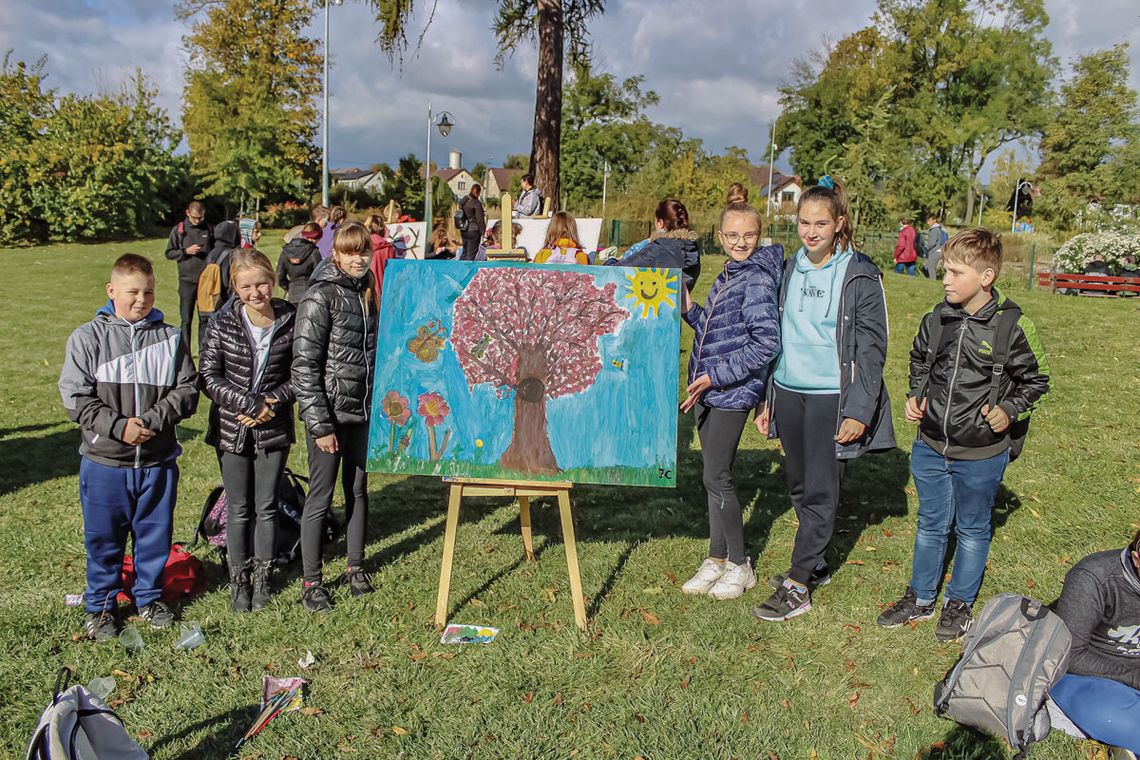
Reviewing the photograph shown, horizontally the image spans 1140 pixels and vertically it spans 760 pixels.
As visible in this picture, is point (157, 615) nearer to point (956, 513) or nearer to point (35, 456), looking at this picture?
point (35, 456)

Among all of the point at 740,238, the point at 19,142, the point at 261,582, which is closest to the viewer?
the point at 740,238

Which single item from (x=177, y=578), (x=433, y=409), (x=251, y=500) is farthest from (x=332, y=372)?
(x=177, y=578)

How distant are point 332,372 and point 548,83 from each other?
28.9ft

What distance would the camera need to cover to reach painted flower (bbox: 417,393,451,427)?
13.1 feet

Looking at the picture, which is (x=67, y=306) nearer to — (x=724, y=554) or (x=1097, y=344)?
(x=724, y=554)

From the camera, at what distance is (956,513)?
4.00 m

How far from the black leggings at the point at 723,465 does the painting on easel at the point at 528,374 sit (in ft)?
1.30

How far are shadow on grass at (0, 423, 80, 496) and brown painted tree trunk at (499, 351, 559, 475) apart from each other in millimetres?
4189

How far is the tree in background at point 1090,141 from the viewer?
34.8 m

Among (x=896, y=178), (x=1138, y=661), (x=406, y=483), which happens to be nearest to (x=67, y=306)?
(x=406, y=483)

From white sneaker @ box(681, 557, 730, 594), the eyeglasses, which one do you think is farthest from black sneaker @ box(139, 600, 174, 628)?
the eyeglasses

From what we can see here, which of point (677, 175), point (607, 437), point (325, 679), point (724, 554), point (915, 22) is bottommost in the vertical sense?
point (325, 679)

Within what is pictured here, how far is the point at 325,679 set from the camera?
3.64 meters

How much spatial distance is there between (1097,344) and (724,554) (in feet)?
31.6
